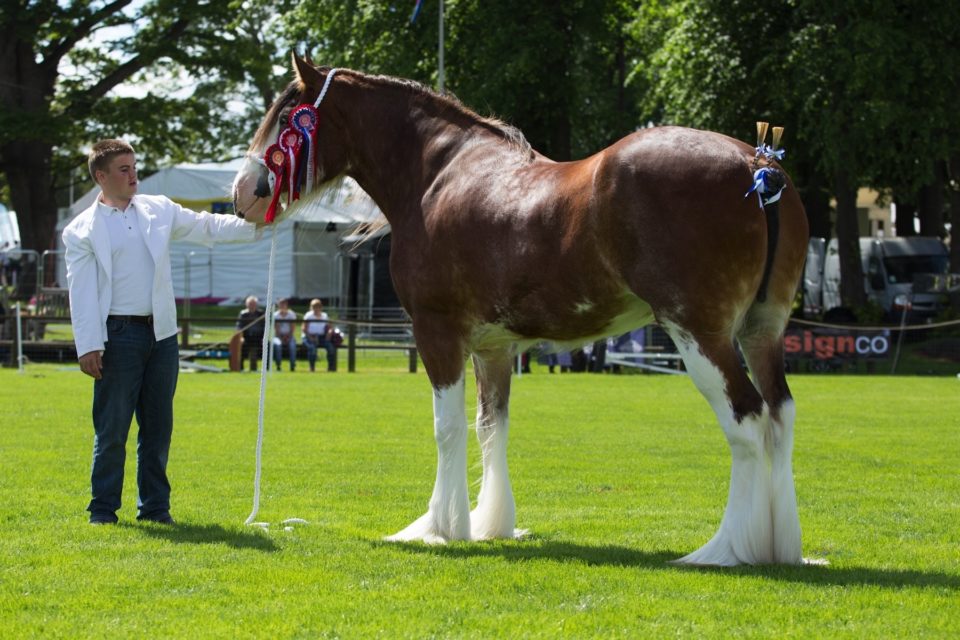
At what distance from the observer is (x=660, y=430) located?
1420 cm

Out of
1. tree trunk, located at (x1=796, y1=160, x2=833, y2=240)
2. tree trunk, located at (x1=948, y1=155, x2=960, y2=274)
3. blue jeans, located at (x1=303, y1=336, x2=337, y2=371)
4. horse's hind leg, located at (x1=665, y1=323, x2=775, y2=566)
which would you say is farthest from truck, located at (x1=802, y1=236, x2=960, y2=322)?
horse's hind leg, located at (x1=665, y1=323, x2=775, y2=566)

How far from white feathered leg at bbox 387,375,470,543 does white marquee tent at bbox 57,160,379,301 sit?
29.0 metres

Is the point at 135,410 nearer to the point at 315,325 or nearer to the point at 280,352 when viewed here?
the point at 280,352

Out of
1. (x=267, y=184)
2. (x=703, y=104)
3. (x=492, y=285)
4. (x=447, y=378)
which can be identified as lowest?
(x=447, y=378)

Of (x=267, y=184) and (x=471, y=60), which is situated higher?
(x=471, y=60)

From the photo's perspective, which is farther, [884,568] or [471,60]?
[471,60]

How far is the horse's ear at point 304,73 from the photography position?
25.0 feet

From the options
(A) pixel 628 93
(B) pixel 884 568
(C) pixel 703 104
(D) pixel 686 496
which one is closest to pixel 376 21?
(C) pixel 703 104

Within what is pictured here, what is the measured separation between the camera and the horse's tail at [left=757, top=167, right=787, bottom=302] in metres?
6.09

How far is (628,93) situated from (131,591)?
131ft

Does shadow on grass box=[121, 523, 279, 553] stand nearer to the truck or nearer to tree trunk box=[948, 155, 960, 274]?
tree trunk box=[948, 155, 960, 274]

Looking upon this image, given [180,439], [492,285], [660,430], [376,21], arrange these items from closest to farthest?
[492,285] → [180,439] → [660,430] → [376,21]

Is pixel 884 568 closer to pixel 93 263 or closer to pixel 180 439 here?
pixel 93 263

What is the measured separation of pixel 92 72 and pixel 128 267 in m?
30.3
